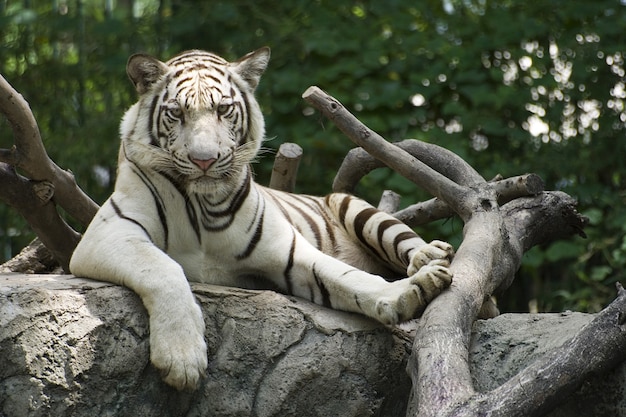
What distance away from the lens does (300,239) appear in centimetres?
364

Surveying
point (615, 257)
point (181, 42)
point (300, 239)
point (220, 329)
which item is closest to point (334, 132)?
point (181, 42)

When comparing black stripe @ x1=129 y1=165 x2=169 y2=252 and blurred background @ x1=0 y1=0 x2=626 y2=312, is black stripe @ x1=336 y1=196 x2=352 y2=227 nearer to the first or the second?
black stripe @ x1=129 y1=165 x2=169 y2=252

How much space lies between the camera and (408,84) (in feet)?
23.0

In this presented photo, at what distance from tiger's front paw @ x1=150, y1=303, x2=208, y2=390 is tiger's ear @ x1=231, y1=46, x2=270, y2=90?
1154 mm

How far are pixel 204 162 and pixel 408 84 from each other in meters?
4.04

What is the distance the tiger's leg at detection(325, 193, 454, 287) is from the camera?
3.36 meters

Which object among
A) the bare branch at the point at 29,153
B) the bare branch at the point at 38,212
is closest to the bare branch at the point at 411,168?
the bare branch at the point at 29,153

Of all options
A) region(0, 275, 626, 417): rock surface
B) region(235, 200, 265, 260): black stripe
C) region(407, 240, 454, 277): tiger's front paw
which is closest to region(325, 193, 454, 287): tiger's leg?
region(407, 240, 454, 277): tiger's front paw

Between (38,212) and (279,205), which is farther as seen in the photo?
(279,205)

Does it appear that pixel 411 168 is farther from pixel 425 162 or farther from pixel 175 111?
pixel 175 111

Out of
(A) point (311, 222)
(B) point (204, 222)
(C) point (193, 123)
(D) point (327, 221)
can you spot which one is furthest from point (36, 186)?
(D) point (327, 221)

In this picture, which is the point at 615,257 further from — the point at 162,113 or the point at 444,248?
the point at 162,113

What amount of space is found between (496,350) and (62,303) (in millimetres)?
1430

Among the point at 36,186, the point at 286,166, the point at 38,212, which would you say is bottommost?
the point at 38,212
